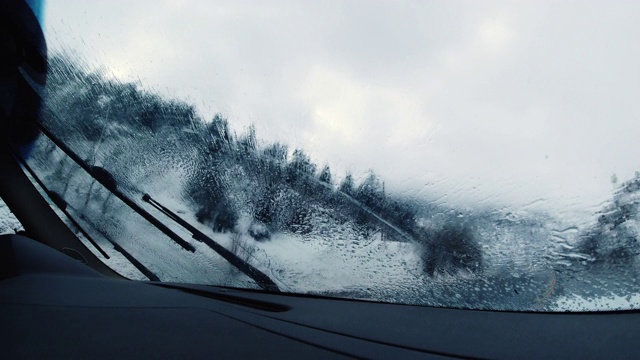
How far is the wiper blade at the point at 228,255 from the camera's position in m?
3.18

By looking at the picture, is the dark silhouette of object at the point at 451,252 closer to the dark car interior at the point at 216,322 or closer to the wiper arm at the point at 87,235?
the dark car interior at the point at 216,322

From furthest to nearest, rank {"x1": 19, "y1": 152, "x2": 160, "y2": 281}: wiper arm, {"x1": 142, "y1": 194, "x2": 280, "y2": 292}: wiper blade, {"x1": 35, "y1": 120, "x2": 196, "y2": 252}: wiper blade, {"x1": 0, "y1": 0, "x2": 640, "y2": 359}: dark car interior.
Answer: {"x1": 19, "y1": 152, "x2": 160, "y2": 281}: wiper arm < {"x1": 35, "y1": 120, "x2": 196, "y2": 252}: wiper blade < {"x1": 142, "y1": 194, "x2": 280, "y2": 292}: wiper blade < {"x1": 0, "y1": 0, "x2": 640, "y2": 359}: dark car interior

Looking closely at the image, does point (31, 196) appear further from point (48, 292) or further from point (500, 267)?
point (500, 267)

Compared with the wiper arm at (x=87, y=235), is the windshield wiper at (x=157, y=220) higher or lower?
higher

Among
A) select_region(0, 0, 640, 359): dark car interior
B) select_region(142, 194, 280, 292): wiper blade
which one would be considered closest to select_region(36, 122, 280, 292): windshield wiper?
select_region(142, 194, 280, 292): wiper blade

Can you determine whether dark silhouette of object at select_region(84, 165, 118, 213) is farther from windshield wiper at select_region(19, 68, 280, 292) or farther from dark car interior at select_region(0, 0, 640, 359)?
dark car interior at select_region(0, 0, 640, 359)

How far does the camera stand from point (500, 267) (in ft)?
8.75

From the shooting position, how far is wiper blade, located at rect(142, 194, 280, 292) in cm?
318

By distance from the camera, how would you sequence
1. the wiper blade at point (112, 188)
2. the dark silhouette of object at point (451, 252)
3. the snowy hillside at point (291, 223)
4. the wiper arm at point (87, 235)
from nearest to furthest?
the snowy hillside at point (291, 223)
the dark silhouette of object at point (451, 252)
the wiper blade at point (112, 188)
the wiper arm at point (87, 235)

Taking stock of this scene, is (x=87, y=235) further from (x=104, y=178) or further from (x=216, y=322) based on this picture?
(x=216, y=322)

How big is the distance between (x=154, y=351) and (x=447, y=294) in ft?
5.74

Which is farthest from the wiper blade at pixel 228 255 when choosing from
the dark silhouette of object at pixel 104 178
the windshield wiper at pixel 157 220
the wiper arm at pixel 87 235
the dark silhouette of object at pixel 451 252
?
the dark silhouette of object at pixel 451 252

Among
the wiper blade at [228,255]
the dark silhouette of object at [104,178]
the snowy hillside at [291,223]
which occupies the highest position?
the snowy hillside at [291,223]

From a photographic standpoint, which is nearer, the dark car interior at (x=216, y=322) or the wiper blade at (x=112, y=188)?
the dark car interior at (x=216, y=322)
